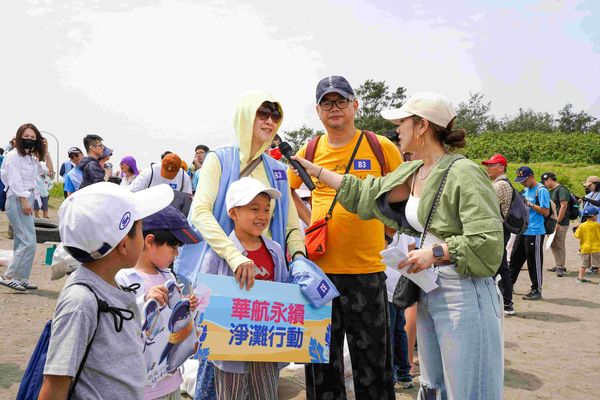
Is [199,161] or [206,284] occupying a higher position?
[199,161]

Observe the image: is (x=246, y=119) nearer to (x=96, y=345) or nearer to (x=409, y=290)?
(x=409, y=290)

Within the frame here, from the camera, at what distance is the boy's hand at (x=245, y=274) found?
2.64 meters

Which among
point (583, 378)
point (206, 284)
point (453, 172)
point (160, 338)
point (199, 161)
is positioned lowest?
point (583, 378)

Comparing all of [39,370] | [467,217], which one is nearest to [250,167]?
[467,217]

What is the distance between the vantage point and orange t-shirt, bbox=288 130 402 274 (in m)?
3.31

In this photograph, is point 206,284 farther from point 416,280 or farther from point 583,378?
point 583,378

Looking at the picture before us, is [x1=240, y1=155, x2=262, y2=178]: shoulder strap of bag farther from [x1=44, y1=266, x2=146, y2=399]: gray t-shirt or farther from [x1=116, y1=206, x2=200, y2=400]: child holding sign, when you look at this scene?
[x1=44, y1=266, x2=146, y2=399]: gray t-shirt

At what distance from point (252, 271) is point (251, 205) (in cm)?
36

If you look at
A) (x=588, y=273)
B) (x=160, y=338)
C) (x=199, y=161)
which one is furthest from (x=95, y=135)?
(x=588, y=273)

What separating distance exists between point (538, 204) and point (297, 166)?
750 cm

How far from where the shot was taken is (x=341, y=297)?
130 inches

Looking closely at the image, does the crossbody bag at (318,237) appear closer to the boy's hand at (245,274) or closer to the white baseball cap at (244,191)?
the white baseball cap at (244,191)

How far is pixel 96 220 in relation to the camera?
1.76 m

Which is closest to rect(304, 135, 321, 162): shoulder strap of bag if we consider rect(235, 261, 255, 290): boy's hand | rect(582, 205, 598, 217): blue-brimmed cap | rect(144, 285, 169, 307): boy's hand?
rect(235, 261, 255, 290): boy's hand
